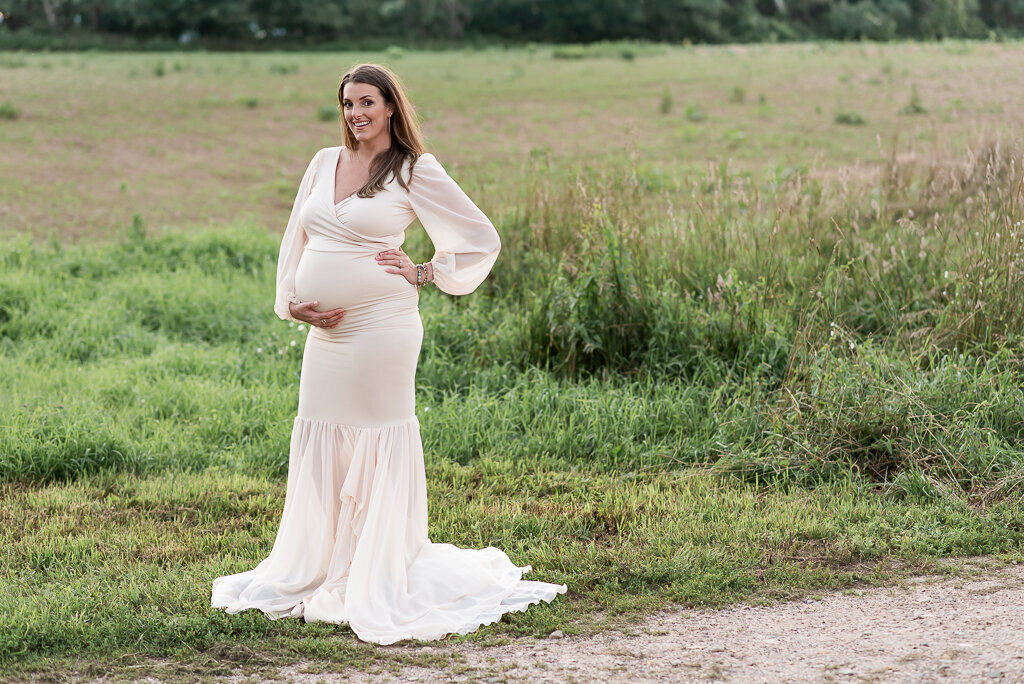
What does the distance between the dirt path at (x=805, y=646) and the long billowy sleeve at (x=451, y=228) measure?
165cm

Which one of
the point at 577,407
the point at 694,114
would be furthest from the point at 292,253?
the point at 694,114

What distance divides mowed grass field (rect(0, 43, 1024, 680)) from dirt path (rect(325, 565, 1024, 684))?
0.51ft

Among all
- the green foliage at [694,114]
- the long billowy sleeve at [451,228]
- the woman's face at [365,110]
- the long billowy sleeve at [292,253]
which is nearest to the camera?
the woman's face at [365,110]

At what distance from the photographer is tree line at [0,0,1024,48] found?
143 ft

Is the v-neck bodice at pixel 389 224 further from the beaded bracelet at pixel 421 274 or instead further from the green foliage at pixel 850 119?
the green foliage at pixel 850 119

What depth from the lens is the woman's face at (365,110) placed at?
14.9 feet

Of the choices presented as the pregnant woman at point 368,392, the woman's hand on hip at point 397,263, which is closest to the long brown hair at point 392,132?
the pregnant woman at point 368,392

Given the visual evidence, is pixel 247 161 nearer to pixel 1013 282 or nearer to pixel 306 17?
pixel 1013 282

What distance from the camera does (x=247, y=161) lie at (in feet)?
54.7

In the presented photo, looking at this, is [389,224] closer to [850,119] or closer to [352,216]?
[352,216]

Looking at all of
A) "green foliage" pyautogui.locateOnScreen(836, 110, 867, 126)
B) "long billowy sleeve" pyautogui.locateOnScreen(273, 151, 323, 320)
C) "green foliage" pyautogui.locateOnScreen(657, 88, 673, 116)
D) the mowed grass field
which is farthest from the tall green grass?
"green foliage" pyautogui.locateOnScreen(657, 88, 673, 116)

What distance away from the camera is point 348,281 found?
459 cm

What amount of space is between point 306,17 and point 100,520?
4485 centimetres

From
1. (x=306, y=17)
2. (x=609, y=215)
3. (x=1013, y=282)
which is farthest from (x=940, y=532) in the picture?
(x=306, y=17)
